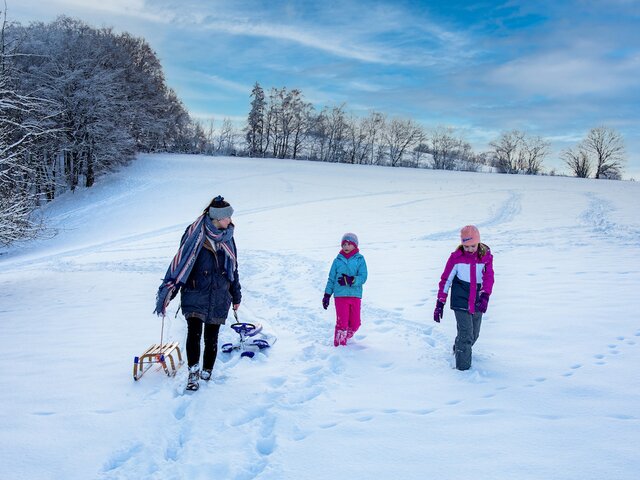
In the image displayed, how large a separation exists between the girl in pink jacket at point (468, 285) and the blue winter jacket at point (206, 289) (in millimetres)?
2531

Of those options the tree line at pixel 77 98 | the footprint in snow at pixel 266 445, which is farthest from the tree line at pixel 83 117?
the footprint in snow at pixel 266 445

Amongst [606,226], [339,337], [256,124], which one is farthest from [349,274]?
[256,124]

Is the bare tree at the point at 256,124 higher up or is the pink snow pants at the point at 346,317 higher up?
the bare tree at the point at 256,124

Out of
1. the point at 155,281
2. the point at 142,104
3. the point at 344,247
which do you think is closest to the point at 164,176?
the point at 142,104

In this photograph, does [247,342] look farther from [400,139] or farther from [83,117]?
[400,139]

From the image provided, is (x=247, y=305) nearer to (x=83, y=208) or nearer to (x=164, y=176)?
(x=83, y=208)

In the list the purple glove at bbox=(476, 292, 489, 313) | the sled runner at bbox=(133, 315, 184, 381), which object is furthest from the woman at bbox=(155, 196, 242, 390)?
the purple glove at bbox=(476, 292, 489, 313)

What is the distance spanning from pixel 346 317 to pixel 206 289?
225cm

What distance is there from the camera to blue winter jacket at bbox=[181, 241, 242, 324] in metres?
4.38

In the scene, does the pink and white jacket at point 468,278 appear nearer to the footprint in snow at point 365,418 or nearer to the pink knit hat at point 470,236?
the pink knit hat at point 470,236

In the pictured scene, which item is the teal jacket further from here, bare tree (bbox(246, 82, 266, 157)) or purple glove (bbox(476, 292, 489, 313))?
bare tree (bbox(246, 82, 266, 157))

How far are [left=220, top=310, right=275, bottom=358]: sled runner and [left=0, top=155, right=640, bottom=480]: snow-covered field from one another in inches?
7.5

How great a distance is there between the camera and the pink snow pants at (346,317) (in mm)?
5840

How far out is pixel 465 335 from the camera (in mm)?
4883
